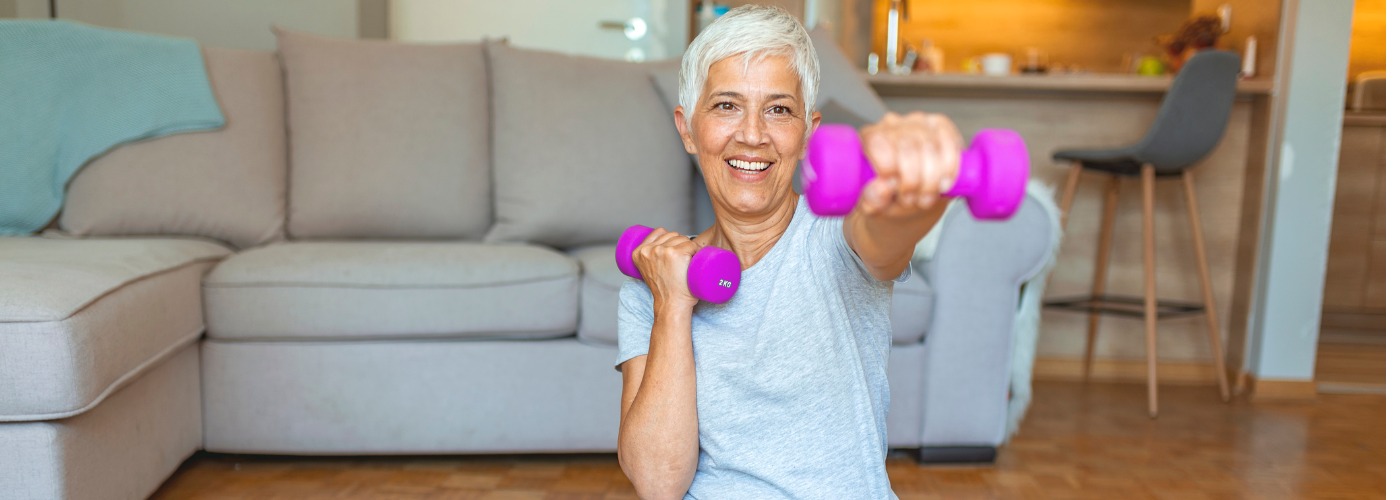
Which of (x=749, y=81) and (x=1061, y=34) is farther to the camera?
(x=1061, y=34)

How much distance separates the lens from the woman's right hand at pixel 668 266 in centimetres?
93

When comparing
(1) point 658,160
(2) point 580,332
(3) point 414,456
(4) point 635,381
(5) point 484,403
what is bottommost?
(3) point 414,456

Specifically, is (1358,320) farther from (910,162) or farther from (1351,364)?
(910,162)

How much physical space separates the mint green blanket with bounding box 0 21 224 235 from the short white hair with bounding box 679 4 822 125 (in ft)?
5.67

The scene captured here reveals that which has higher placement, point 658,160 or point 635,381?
point 658,160

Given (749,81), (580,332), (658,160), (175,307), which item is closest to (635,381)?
(749,81)

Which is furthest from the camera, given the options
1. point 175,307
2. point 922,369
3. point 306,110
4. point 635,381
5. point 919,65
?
point 919,65

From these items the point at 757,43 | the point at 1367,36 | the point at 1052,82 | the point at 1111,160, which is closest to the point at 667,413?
the point at 757,43

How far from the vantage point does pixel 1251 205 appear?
2.90m

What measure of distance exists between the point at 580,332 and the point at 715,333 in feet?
3.25

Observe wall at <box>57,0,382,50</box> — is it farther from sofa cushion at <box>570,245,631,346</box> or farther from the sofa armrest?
the sofa armrest

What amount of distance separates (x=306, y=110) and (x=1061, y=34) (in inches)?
134

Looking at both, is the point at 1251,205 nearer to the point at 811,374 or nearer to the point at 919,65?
the point at 919,65

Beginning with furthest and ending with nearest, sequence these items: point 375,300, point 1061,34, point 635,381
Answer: point 1061,34, point 375,300, point 635,381
